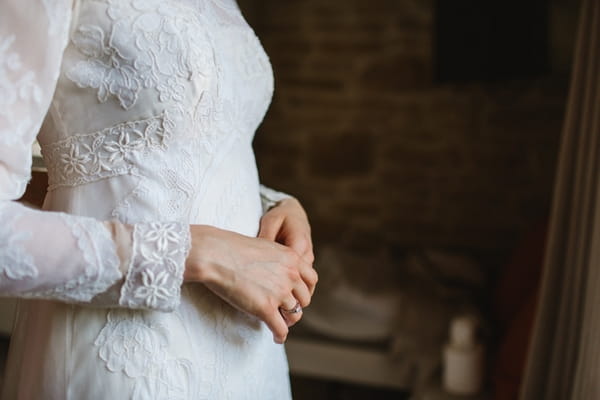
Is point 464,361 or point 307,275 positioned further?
point 464,361

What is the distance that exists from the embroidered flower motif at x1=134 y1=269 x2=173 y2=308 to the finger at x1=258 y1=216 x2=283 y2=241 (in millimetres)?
233

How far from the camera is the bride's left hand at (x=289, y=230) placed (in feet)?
2.99

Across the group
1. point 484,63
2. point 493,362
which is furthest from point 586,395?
point 484,63

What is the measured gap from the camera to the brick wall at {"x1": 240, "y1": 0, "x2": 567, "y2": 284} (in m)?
3.29

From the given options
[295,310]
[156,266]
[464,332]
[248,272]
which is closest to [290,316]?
[295,310]

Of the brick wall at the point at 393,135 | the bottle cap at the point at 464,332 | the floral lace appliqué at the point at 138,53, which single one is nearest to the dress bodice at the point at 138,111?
the floral lace appliqué at the point at 138,53

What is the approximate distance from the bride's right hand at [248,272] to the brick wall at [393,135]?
2466 millimetres

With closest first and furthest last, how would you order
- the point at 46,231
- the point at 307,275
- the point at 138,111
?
the point at 46,231, the point at 138,111, the point at 307,275

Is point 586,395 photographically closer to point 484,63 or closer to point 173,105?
point 173,105

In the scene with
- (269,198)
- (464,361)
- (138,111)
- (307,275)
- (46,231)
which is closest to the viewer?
(46,231)

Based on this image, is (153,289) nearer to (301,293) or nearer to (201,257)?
(201,257)

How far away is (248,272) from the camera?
0.78 m

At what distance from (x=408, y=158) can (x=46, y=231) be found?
2.94 meters

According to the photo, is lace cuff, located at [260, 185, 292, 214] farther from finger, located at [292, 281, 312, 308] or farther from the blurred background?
the blurred background
